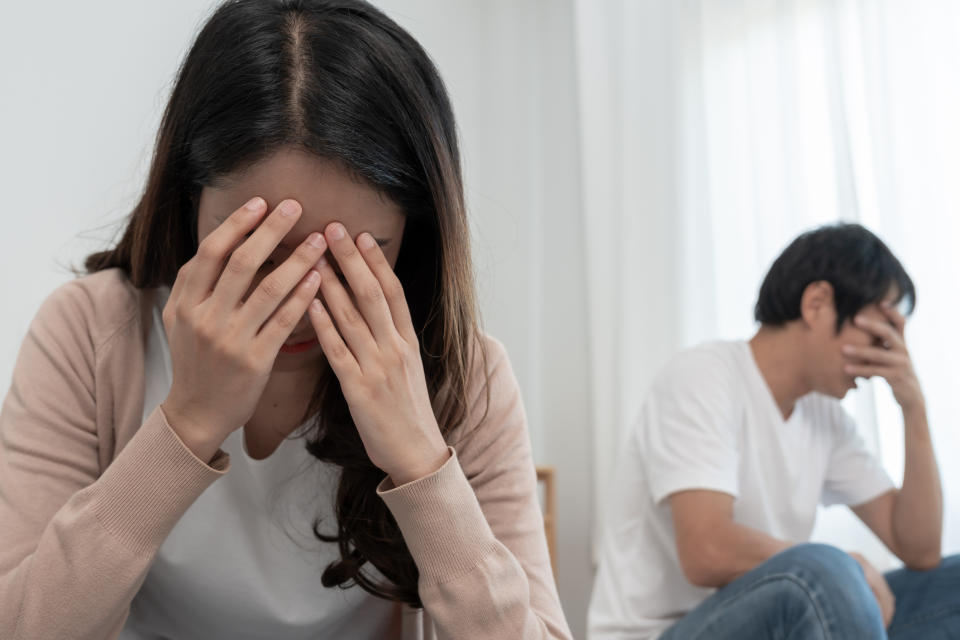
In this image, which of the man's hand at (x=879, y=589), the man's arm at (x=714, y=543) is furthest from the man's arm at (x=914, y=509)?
the man's arm at (x=714, y=543)

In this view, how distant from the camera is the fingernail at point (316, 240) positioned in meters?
0.76

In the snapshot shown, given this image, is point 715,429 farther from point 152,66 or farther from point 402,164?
point 152,66

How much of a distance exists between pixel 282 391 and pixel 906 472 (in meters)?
1.39

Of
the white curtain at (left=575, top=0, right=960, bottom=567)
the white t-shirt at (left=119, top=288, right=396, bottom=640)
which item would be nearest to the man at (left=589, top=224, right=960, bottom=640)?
the white curtain at (left=575, top=0, right=960, bottom=567)

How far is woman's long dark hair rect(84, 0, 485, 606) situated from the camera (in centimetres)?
75

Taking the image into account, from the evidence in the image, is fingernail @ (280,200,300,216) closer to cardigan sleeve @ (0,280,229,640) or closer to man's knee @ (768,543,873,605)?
cardigan sleeve @ (0,280,229,640)

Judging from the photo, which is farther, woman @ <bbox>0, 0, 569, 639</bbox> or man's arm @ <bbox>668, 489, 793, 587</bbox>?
man's arm @ <bbox>668, 489, 793, 587</bbox>

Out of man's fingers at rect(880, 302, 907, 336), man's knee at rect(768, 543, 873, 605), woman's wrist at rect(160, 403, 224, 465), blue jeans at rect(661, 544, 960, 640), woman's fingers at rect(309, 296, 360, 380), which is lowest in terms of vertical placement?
blue jeans at rect(661, 544, 960, 640)

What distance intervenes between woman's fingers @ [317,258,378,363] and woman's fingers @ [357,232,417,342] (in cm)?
3

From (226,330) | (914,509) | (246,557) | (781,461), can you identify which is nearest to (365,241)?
(226,330)

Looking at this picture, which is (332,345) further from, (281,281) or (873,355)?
(873,355)

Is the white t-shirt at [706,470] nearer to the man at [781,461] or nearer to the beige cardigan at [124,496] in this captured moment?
the man at [781,461]

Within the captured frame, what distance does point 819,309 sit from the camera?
5.62 ft

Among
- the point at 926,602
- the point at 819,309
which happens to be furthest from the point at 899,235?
the point at 926,602
